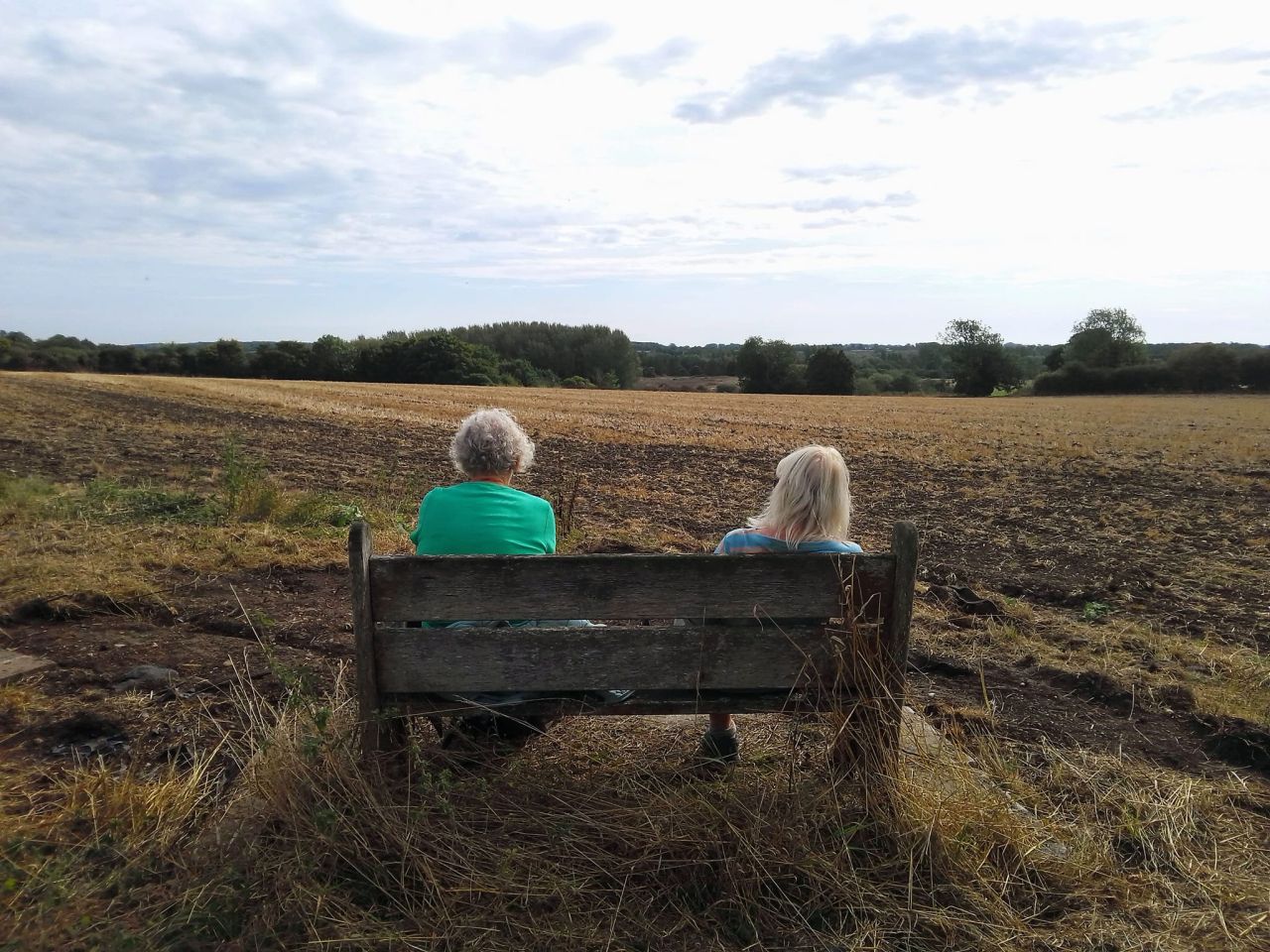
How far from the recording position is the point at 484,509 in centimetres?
348

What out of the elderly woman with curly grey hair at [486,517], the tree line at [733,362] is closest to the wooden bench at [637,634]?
the elderly woman with curly grey hair at [486,517]

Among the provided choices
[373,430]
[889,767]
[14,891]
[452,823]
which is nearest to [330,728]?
[452,823]

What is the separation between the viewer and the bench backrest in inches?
110

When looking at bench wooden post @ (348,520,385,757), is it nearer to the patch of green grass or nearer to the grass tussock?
the grass tussock

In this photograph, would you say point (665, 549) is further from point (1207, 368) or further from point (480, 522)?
point (1207, 368)

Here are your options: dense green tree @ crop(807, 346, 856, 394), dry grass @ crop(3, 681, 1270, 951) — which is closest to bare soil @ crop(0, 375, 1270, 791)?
dry grass @ crop(3, 681, 1270, 951)

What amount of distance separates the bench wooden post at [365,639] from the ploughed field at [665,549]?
53 cm

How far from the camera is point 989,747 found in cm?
381

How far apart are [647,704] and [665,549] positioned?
16.4ft

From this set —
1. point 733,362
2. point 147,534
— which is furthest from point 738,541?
point 733,362

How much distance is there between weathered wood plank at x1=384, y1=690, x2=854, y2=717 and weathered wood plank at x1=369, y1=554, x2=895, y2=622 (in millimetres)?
314

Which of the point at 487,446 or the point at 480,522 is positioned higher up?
the point at 487,446

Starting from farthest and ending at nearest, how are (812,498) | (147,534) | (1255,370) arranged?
(1255,370) → (147,534) → (812,498)

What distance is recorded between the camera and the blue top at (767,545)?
3406mm
